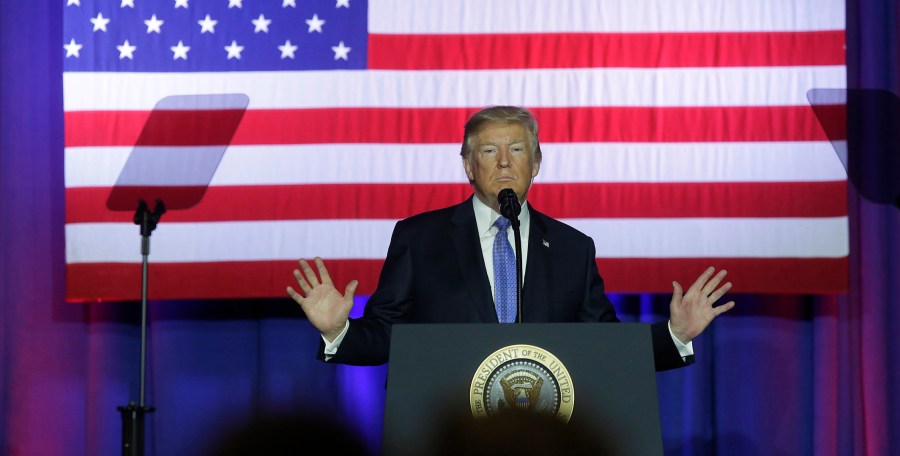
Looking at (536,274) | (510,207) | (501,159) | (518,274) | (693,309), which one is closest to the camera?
(518,274)

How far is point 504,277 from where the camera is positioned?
2.70m

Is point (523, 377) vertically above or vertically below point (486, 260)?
below

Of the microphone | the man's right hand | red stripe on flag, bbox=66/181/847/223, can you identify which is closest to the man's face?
the microphone

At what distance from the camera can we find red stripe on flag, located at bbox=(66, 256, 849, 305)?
384 centimetres

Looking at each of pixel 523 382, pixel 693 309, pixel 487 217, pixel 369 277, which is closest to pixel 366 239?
pixel 369 277

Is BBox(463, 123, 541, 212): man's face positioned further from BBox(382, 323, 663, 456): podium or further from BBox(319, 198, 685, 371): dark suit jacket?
BBox(382, 323, 663, 456): podium

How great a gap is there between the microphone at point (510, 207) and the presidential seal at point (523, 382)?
47 cm

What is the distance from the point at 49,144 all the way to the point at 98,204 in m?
0.42

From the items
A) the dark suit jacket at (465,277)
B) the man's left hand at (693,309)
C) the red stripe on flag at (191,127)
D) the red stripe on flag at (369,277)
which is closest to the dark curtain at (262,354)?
the red stripe on flag at (369,277)

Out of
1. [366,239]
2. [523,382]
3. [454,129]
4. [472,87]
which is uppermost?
[472,87]

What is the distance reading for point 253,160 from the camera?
3889 mm

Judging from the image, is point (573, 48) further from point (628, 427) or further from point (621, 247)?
point (628, 427)

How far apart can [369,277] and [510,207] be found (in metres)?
1.71

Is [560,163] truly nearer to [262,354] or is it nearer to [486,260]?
[486,260]
